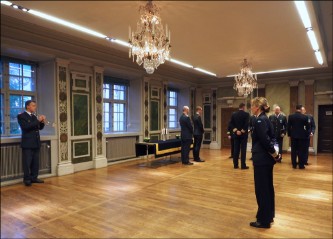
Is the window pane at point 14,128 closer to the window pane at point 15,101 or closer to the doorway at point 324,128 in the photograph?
the window pane at point 15,101

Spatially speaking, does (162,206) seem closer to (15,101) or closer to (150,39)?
(150,39)

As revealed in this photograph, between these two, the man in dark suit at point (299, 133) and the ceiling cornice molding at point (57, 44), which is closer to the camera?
the ceiling cornice molding at point (57, 44)

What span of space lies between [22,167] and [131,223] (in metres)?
2.56

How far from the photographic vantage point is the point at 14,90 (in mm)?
4441

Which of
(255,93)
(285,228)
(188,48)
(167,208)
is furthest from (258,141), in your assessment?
(255,93)

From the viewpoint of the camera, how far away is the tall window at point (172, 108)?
8.77m

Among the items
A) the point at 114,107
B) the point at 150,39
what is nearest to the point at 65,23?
the point at 150,39

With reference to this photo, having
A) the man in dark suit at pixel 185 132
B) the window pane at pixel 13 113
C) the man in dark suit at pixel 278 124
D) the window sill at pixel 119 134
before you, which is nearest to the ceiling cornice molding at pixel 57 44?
the window pane at pixel 13 113

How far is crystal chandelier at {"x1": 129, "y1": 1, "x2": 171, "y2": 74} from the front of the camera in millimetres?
2871

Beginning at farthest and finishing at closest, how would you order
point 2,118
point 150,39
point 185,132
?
point 185,132 < point 2,118 < point 150,39

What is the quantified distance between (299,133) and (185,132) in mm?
2325

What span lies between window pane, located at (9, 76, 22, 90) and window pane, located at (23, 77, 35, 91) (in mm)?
98

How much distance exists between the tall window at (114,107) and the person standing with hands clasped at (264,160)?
470 centimetres

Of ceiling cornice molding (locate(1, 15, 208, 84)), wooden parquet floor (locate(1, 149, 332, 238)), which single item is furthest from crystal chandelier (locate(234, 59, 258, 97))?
ceiling cornice molding (locate(1, 15, 208, 84))
